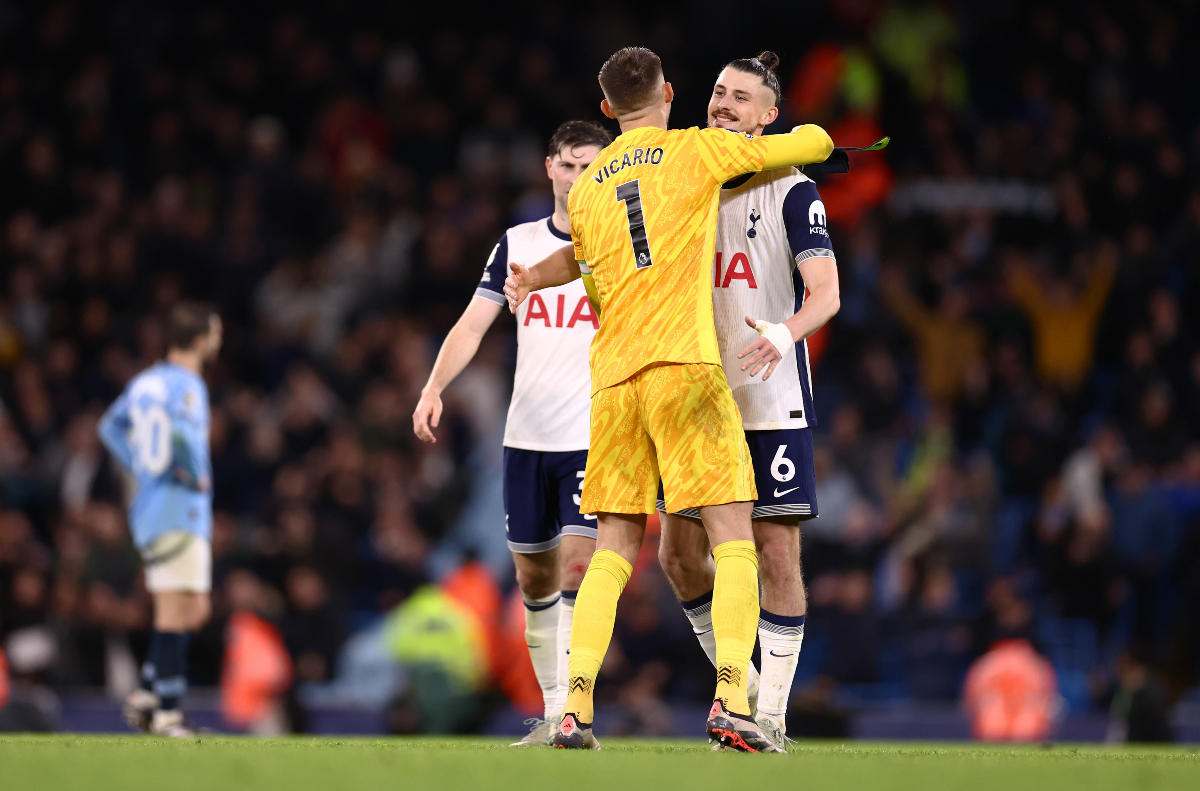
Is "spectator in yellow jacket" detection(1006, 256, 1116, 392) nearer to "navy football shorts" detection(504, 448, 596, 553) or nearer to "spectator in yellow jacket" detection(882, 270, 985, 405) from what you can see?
"spectator in yellow jacket" detection(882, 270, 985, 405)

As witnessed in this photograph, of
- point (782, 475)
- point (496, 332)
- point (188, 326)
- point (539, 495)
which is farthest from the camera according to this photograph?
point (496, 332)

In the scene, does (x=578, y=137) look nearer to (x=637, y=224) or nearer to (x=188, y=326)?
(x=637, y=224)

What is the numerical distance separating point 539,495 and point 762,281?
1730 mm

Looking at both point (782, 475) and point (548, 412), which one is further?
point (548, 412)

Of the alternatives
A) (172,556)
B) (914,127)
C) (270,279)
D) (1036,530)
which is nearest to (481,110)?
(270,279)

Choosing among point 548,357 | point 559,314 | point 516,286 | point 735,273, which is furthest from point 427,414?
point 735,273

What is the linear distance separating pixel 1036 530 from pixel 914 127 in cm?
513

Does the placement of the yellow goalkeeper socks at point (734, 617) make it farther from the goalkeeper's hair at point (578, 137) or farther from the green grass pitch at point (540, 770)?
the goalkeeper's hair at point (578, 137)

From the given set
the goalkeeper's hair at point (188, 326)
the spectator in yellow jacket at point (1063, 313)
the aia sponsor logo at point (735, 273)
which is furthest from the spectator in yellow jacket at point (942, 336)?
the aia sponsor logo at point (735, 273)

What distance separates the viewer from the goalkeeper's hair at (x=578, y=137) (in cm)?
714

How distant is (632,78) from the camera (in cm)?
560

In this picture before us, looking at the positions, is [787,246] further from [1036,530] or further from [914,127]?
[914,127]

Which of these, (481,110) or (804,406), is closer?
(804,406)

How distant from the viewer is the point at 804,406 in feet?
20.2
